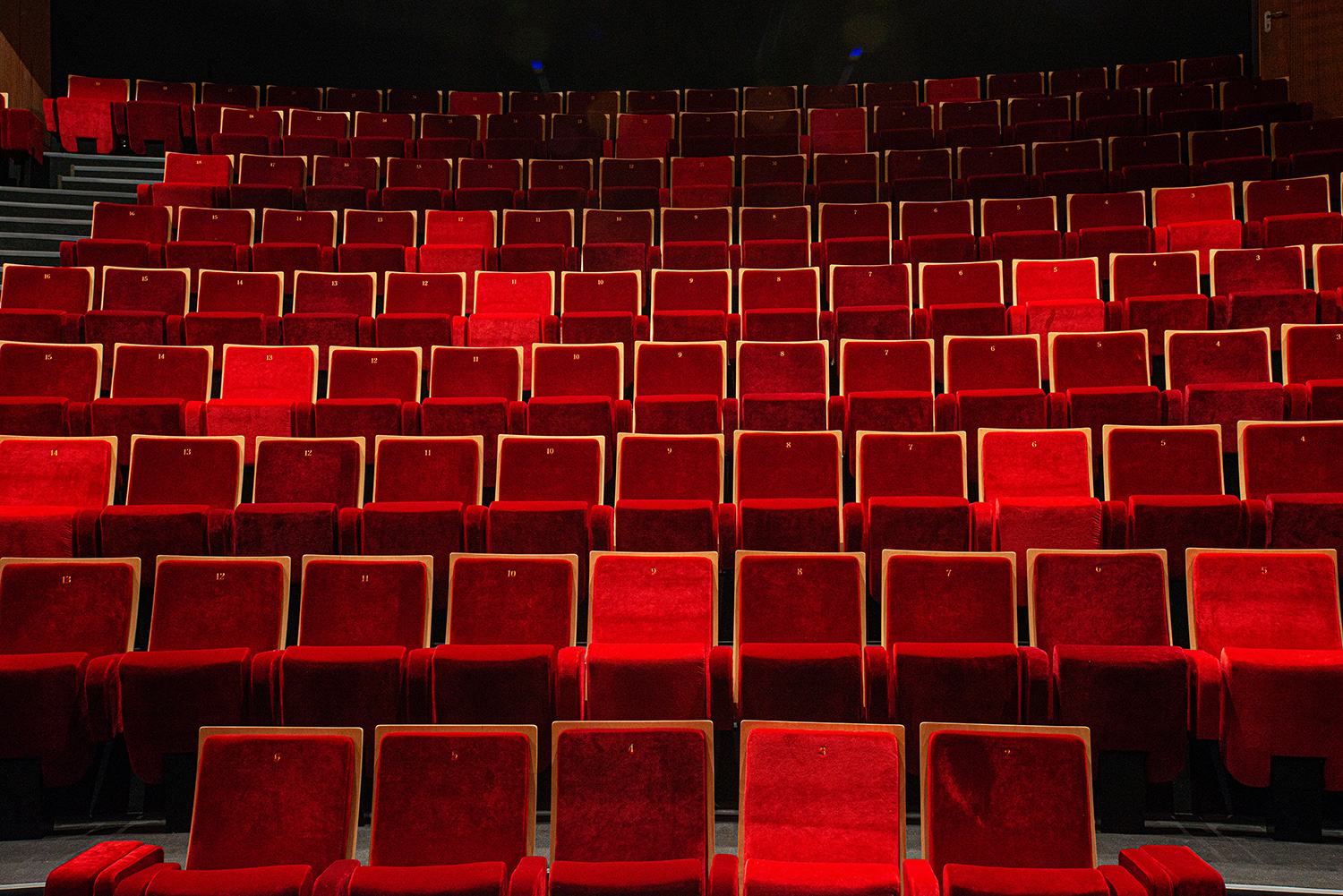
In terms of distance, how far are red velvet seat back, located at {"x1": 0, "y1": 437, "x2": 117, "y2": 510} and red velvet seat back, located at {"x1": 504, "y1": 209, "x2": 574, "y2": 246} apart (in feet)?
→ 2.09

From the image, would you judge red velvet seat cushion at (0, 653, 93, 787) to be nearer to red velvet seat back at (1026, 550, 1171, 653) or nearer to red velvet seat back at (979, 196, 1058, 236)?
red velvet seat back at (1026, 550, 1171, 653)

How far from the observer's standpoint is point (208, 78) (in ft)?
6.36

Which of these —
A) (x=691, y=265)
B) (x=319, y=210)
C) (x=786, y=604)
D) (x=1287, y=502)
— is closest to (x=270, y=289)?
(x=319, y=210)

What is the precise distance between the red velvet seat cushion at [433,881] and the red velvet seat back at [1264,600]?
439 millimetres

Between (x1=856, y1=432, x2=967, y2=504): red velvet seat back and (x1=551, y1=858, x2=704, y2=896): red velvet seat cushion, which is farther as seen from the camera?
(x1=856, y1=432, x2=967, y2=504): red velvet seat back

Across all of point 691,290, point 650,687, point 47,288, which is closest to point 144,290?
point 47,288

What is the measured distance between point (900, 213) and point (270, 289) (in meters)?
0.80

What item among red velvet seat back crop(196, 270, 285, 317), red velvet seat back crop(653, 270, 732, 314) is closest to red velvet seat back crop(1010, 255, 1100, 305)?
red velvet seat back crop(653, 270, 732, 314)

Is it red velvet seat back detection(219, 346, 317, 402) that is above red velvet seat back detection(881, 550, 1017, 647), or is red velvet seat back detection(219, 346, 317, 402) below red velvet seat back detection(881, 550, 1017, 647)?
above

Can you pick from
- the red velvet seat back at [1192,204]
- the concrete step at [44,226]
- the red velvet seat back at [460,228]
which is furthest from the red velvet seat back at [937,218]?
the concrete step at [44,226]

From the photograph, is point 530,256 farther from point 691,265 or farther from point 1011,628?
point 1011,628

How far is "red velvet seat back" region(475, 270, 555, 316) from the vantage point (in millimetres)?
1131

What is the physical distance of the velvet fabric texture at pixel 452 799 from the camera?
489mm

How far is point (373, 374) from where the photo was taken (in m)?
0.94
